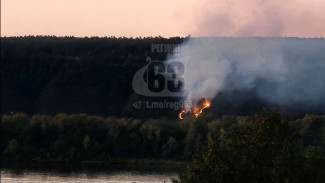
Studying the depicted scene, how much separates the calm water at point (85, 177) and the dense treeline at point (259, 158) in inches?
965

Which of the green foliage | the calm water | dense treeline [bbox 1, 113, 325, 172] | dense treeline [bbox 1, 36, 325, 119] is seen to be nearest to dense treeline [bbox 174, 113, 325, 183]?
the calm water

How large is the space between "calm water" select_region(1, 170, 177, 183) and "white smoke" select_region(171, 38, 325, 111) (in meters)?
33.0

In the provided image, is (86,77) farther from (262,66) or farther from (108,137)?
(108,137)

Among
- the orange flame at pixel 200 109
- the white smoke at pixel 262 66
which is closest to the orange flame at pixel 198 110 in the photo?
the orange flame at pixel 200 109

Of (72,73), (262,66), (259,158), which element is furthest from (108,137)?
(259,158)

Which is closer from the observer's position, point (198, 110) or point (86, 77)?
point (198, 110)

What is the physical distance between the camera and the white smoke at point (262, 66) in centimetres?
9056

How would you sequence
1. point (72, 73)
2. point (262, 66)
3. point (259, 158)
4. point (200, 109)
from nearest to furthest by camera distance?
point (259, 158) → point (200, 109) → point (72, 73) → point (262, 66)

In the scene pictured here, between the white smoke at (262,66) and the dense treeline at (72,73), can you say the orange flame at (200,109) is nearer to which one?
the dense treeline at (72,73)

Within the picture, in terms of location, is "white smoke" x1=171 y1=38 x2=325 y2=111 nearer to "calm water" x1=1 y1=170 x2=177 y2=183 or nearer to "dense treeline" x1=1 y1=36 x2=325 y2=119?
"dense treeline" x1=1 y1=36 x2=325 y2=119

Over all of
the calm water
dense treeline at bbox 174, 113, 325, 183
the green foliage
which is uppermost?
the green foliage

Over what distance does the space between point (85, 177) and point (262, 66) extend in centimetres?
4565

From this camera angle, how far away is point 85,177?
178 ft

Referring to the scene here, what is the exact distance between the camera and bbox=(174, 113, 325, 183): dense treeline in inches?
1023
